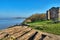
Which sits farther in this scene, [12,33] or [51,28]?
[51,28]

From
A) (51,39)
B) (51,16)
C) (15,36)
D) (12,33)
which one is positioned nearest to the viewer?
(51,39)

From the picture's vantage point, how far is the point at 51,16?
21.5m

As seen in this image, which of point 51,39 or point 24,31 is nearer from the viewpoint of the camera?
point 51,39

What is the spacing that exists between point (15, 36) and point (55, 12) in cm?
1049

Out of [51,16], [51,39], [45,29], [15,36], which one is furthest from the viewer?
[51,16]

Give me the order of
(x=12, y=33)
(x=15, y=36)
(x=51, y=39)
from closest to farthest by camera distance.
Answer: (x=51, y=39), (x=15, y=36), (x=12, y=33)

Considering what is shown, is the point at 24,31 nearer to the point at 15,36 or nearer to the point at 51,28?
the point at 15,36

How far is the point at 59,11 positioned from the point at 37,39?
10.1 metres

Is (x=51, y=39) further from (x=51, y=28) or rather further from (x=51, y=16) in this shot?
(x=51, y=16)

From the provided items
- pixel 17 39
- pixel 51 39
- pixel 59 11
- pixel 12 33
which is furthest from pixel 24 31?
pixel 59 11

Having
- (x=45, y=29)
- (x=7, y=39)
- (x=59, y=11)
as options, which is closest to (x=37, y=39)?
(x=7, y=39)

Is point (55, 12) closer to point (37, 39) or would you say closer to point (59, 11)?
point (59, 11)

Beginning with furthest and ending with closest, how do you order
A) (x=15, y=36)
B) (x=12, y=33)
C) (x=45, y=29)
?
(x=45, y=29) → (x=12, y=33) → (x=15, y=36)

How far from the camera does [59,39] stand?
10297 mm
